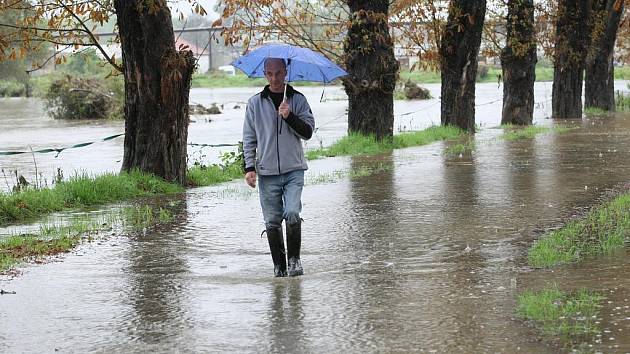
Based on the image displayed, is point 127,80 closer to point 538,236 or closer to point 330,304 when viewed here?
point 538,236

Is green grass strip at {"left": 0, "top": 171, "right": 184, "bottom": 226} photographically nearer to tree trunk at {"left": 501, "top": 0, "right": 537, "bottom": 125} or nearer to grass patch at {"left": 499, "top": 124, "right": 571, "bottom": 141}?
grass patch at {"left": 499, "top": 124, "right": 571, "bottom": 141}

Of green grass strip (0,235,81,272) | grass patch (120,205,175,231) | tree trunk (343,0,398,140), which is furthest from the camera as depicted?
tree trunk (343,0,398,140)

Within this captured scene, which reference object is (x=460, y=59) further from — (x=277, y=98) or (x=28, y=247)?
(x=277, y=98)

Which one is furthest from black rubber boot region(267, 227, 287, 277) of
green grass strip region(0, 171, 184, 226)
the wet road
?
the wet road

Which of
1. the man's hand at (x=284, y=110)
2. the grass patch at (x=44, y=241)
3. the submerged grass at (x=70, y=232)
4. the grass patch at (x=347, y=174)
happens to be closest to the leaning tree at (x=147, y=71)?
the submerged grass at (x=70, y=232)

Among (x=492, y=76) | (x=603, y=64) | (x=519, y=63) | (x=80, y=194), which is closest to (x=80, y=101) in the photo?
(x=603, y=64)

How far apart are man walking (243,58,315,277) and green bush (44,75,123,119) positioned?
116ft

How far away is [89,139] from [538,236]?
23.1m

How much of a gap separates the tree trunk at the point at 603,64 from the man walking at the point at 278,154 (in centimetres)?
2490

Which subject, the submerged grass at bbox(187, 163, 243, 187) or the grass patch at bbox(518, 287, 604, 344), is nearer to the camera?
the grass patch at bbox(518, 287, 604, 344)

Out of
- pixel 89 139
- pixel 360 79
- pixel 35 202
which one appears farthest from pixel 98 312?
pixel 89 139

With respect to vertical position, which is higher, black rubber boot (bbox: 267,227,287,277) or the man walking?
the man walking

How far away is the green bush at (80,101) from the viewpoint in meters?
43.3

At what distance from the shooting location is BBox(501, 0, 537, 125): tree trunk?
26.9 metres
